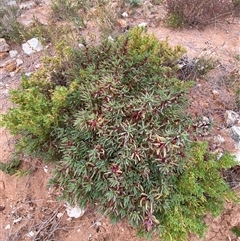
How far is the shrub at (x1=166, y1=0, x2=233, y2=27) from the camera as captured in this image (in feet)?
13.6

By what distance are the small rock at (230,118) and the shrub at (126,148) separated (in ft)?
2.26

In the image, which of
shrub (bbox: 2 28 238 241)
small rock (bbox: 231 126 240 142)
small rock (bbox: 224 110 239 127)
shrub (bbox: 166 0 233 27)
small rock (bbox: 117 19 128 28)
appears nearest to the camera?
shrub (bbox: 2 28 238 241)

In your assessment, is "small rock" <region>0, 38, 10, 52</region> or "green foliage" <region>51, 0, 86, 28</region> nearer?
"small rock" <region>0, 38, 10, 52</region>

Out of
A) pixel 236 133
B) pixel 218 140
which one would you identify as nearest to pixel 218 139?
pixel 218 140

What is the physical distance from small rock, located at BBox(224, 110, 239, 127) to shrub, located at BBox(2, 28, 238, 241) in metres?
0.69

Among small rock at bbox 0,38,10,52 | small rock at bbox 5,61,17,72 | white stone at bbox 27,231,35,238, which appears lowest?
white stone at bbox 27,231,35,238

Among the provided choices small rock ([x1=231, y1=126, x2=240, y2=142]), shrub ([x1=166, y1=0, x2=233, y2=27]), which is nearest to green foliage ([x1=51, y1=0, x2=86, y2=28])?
shrub ([x1=166, y1=0, x2=233, y2=27])

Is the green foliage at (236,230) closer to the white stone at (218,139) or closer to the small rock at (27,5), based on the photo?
the white stone at (218,139)

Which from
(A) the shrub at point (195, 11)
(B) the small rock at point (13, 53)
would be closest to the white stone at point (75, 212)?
(B) the small rock at point (13, 53)

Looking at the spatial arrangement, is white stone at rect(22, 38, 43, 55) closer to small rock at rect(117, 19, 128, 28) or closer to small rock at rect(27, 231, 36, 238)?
small rock at rect(117, 19, 128, 28)

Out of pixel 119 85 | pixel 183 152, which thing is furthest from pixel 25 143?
pixel 183 152

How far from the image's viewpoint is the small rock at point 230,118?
3189 millimetres

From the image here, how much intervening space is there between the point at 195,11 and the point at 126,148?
2720 millimetres

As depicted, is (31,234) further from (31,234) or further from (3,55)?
(3,55)
